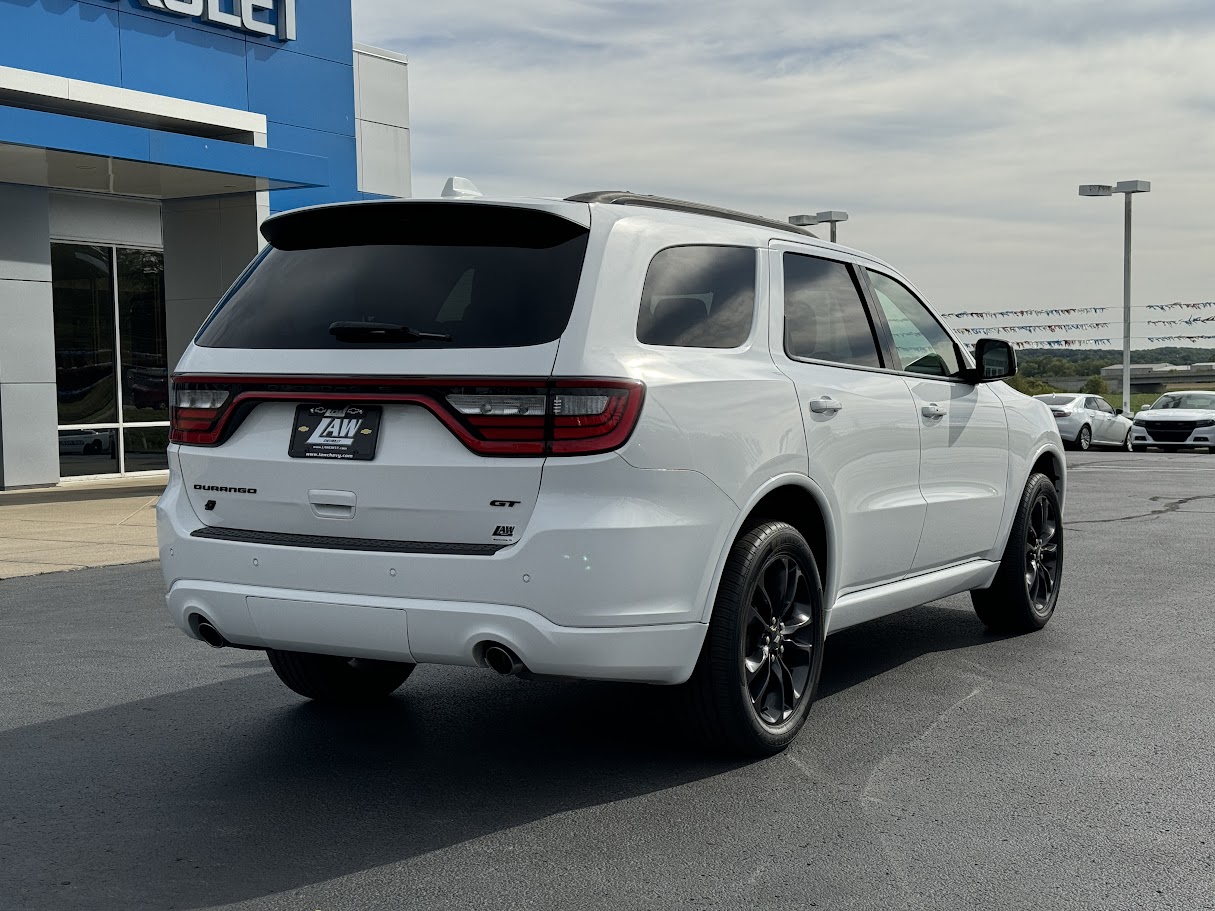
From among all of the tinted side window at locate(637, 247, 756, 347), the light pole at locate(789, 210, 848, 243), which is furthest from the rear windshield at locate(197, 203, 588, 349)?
the light pole at locate(789, 210, 848, 243)

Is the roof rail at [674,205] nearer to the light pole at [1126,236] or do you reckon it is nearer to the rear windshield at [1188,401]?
the rear windshield at [1188,401]

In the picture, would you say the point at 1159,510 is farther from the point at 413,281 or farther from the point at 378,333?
the point at 378,333

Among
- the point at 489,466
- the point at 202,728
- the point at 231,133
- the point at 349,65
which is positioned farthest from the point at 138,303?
the point at 489,466

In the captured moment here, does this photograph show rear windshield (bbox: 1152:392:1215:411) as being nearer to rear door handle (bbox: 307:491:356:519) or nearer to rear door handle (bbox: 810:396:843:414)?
rear door handle (bbox: 810:396:843:414)

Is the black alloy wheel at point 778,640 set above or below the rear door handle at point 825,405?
below

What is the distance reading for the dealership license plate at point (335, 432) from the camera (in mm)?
4641

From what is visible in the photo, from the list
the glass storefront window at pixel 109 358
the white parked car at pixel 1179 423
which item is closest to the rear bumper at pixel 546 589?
the glass storefront window at pixel 109 358

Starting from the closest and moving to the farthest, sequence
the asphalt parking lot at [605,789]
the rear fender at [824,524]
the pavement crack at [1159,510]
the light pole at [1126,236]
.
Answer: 1. the asphalt parking lot at [605,789]
2. the rear fender at [824,524]
3. the pavement crack at [1159,510]
4. the light pole at [1126,236]

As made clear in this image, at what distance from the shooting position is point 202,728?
5.75 meters

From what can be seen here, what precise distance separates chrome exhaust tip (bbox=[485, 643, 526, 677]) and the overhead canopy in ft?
40.8

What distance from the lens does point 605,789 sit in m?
4.85

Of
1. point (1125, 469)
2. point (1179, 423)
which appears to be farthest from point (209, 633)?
point (1179, 423)

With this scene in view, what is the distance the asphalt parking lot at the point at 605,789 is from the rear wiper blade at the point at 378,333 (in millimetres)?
1496

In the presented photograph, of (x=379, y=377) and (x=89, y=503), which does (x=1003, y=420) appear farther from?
(x=89, y=503)
